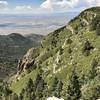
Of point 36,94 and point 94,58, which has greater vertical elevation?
point 94,58

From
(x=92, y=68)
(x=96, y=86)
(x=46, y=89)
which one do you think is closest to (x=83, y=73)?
(x=92, y=68)

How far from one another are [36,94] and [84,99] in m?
55.2

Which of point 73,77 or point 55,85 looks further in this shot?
point 55,85

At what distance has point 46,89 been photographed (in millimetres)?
188750

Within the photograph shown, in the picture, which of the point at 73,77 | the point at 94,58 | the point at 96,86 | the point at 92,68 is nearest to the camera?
the point at 96,86

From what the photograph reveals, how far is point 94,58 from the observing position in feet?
604

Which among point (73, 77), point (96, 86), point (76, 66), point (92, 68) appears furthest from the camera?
point (76, 66)

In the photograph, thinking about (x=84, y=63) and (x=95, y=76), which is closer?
(x=95, y=76)

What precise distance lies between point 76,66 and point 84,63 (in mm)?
6566

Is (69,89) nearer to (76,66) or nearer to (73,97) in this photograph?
(73,97)

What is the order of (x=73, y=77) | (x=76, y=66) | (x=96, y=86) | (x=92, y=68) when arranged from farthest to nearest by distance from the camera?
(x=76, y=66), (x=92, y=68), (x=73, y=77), (x=96, y=86)

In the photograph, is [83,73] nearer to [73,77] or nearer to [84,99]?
[73,77]

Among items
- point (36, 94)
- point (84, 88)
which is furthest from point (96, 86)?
point (36, 94)

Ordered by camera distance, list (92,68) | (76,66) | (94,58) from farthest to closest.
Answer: (76,66)
(94,58)
(92,68)
